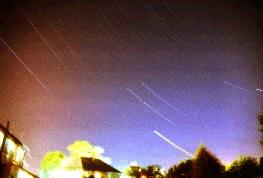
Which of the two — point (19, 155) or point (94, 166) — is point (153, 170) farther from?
point (19, 155)

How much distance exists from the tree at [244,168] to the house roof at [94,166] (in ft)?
A: 105

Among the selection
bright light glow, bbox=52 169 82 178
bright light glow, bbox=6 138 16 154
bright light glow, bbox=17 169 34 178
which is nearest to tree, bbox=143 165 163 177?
bright light glow, bbox=52 169 82 178

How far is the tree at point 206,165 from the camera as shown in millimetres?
39250

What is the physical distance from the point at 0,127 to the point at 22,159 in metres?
15.5

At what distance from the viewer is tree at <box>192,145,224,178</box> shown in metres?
39.2

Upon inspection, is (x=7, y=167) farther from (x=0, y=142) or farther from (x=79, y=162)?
(x=79, y=162)

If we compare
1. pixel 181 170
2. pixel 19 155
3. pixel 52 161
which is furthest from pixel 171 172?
pixel 52 161

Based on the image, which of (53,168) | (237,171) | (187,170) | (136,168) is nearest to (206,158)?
(237,171)

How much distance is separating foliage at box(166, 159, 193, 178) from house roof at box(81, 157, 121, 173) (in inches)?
643

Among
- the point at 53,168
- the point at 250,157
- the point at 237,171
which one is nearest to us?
the point at 237,171

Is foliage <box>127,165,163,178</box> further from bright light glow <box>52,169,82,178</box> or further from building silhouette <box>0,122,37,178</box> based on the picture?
building silhouette <box>0,122,37,178</box>

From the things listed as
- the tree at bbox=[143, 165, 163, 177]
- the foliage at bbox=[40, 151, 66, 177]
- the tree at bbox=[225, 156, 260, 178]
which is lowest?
the tree at bbox=[225, 156, 260, 178]

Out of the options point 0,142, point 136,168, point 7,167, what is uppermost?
point 136,168

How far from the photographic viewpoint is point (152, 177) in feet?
199
